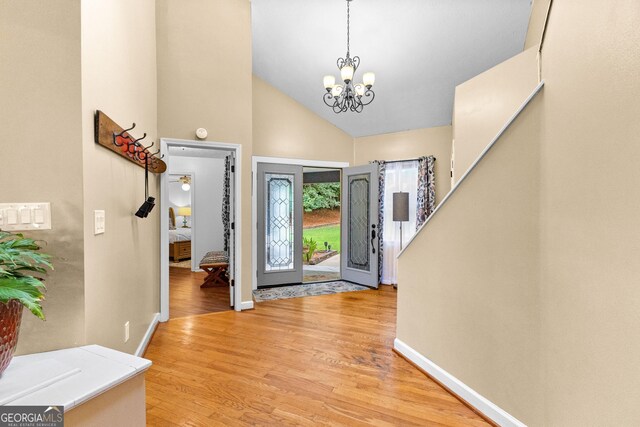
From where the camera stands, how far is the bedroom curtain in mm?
5082

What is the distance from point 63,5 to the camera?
1283mm

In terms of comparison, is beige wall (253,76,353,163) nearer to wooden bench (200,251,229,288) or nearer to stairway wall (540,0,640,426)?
wooden bench (200,251,229,288)

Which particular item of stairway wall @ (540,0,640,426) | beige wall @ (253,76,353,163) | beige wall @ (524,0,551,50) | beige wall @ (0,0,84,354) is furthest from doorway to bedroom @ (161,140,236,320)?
beige wall @ (524,0,551,50)

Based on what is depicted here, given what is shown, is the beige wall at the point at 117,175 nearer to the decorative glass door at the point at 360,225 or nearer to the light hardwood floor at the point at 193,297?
the light hardwood floor at the point at 193,297

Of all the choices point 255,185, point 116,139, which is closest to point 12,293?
point 116,139

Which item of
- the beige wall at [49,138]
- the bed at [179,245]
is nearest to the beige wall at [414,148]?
the beige wall at [49,138]

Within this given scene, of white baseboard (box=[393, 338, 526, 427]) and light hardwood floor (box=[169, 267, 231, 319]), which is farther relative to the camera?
light hardwood floor (box=[169, 267, 231, 319])

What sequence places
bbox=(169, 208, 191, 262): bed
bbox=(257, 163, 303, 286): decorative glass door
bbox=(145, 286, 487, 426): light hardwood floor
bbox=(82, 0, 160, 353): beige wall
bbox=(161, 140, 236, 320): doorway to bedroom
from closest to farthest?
bbox=(82, 0, 160, 353): beige wall, bbox=(145, 286, 487, 426): light hardwood floor, bbox=(161, 140, 236, 320): doorway to bedroom, bbox=(257, 163, 303, 286): decorative glass door, bbox=(169, 208, 191, 262): bed

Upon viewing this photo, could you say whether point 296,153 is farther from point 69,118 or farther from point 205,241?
point 69,118

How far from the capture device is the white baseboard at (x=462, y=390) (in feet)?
5.50

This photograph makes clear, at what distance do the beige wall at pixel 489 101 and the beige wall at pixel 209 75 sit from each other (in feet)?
8.28

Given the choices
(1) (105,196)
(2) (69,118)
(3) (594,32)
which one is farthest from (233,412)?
(3) (594,32)

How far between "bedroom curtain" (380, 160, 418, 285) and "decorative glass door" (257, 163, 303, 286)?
1579mm

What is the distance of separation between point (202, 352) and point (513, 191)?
2.77m
